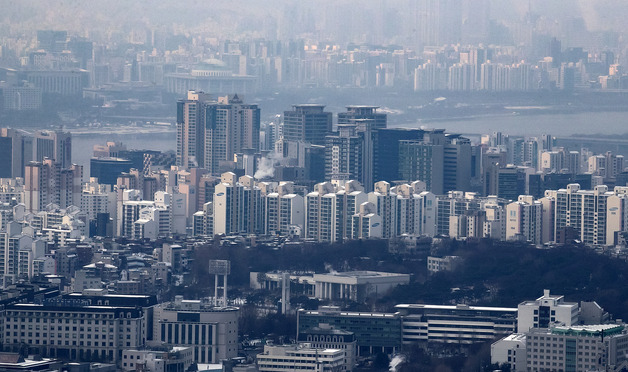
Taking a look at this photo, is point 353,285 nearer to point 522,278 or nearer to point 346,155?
point 522,278

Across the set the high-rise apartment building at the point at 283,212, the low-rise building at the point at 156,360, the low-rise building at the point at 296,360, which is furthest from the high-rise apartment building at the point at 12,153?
the low-rise building at the point at 296,360

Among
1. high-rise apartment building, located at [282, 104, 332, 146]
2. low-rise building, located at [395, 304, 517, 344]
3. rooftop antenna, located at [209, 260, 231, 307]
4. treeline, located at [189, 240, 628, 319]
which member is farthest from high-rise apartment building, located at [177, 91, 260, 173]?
low-rise building, located at [395, 304, 517, 344]

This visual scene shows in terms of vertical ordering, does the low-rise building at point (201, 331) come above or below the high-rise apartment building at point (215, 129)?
below

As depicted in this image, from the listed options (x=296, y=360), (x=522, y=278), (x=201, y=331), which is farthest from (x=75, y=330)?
(x=522, y=278)

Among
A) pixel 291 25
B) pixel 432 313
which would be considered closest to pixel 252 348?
pixel 432 313

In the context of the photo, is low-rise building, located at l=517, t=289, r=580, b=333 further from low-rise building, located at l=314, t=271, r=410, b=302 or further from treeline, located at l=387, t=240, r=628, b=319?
low-rise building, located at l=314, t=271, r=410, b=302

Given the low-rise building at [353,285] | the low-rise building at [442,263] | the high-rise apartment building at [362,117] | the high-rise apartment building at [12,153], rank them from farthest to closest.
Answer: the high-rise apartment building at [362,117], the high-rise apartment building at [12,153], the low-rise building at [442,263], the low-rise building at [353,285]

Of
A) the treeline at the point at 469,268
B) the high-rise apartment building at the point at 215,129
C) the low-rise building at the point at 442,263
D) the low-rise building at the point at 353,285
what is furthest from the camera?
the high-rise apartment building at the point at 215,129

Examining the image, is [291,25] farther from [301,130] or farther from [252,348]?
[252,348]

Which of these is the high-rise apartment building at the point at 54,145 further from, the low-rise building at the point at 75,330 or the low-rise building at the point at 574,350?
the low-rise building at the point at 574,350

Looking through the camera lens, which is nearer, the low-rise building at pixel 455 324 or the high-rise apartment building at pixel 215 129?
the low-rise building at pixel 455 324
